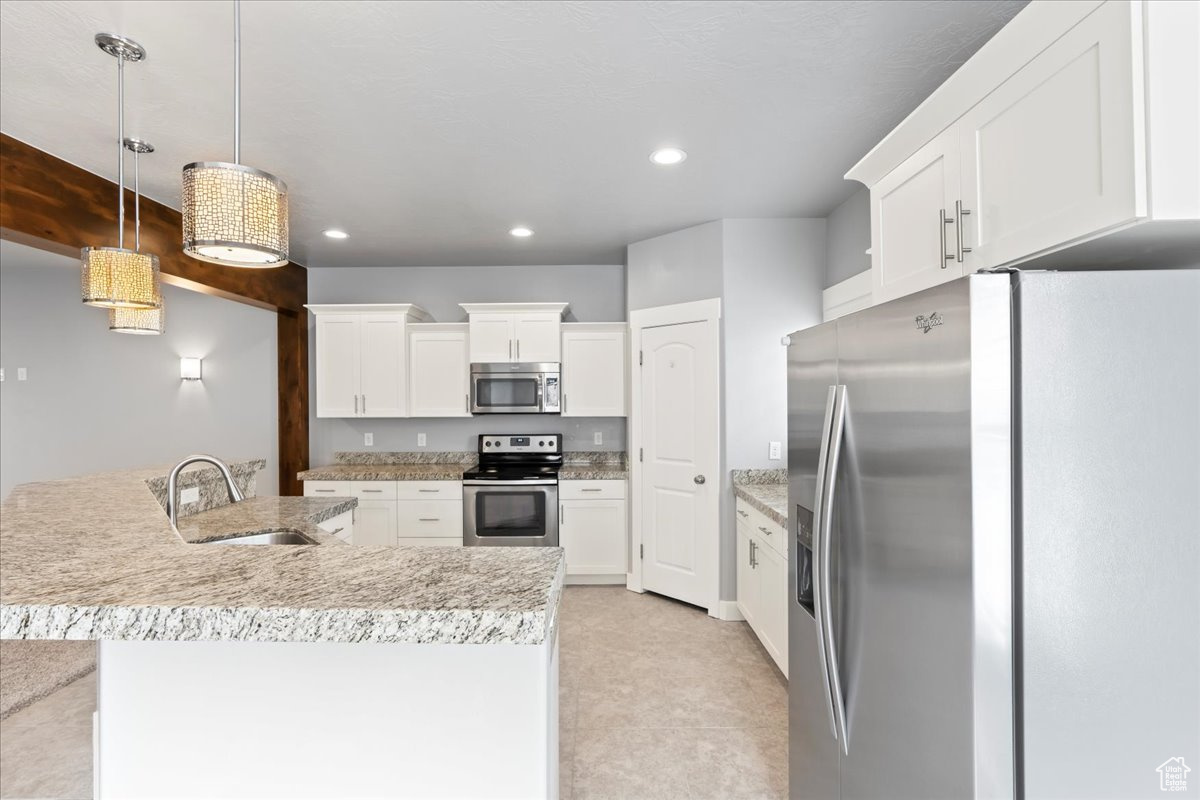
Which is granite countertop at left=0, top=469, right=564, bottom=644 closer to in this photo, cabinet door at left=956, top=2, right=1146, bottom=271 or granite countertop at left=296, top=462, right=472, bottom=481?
cabinet door at left=956, top=2, right=1146, bottom=271

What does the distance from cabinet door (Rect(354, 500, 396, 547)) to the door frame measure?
1.79 meters

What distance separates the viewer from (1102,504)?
0.87 metres

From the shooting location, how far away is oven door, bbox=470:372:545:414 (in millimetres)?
4266

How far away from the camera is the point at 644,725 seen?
2.33 m

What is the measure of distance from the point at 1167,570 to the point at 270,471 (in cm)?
581

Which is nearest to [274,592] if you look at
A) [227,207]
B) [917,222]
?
[227,207]

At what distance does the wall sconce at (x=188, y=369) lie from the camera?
523 centimetres

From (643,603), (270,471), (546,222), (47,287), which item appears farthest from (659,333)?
(47,287)

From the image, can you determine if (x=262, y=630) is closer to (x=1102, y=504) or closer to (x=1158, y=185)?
(x=1102, y=504)

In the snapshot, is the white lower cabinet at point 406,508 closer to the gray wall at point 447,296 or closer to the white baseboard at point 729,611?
the gray wall at point 447,296

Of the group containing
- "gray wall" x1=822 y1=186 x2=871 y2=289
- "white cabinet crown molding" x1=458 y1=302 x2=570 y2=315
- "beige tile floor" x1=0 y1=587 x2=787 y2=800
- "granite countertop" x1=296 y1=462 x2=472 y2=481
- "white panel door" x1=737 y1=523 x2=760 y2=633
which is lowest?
"beige tile floor" x1=0 y1=587 x2=787 y2=800

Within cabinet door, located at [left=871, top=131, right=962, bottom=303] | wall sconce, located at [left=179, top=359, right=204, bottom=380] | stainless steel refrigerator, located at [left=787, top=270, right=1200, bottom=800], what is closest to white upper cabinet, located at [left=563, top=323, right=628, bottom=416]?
cabinet door, located at [left=871, top=131, right=962, bottom=303]

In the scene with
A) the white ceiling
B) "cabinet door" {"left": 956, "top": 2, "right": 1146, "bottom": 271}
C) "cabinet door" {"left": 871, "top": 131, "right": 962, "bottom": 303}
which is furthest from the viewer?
the white ceiling

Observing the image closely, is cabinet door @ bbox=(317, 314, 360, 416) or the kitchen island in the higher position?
cabinet door @ bbox=(317, 314, 360, 416)
